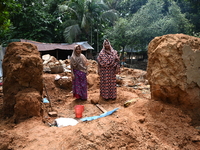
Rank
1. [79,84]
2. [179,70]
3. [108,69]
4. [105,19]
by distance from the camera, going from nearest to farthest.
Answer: [179,70] → [108,69] → [79,84] → [105,19]

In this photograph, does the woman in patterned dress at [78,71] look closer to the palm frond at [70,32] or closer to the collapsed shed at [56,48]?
the collapsed shed at [56,48]

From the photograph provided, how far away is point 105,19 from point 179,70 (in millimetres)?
14813

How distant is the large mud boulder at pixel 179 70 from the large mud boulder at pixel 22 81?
2790mm

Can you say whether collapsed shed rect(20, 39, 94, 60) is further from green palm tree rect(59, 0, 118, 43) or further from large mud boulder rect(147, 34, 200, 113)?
large mud boulder rect(147, 34, 200, 113)

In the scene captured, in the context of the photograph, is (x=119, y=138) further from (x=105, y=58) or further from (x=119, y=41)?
(x=119, y=41)

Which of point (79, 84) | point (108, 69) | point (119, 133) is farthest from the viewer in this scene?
point (79, 84)

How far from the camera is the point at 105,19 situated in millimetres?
16656

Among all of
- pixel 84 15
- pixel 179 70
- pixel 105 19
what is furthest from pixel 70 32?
pixel 179 70

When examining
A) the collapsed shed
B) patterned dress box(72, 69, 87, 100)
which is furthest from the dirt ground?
the collapsed shed

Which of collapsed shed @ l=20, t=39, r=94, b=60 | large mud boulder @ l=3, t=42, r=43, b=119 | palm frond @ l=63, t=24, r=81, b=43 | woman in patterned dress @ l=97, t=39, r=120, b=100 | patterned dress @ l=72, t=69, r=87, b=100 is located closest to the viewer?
large mud boulder @ l=3, t=42, r=43, b=119

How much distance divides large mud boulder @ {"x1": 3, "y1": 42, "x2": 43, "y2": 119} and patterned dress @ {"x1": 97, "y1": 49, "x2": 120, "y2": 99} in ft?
6.37

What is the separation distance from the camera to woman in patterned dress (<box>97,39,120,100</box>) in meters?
4.78

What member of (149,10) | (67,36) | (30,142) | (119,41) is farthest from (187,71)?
(67,36)

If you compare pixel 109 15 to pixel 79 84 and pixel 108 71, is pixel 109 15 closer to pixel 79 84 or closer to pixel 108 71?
pixel 108 71
